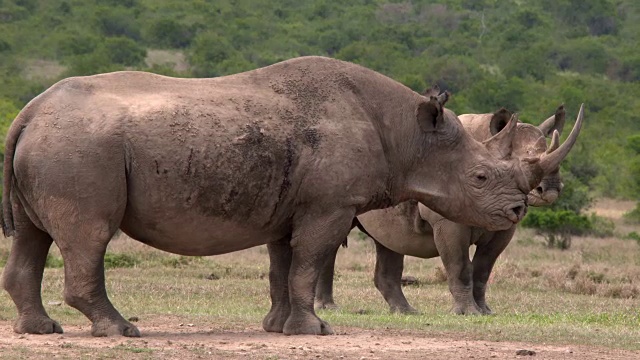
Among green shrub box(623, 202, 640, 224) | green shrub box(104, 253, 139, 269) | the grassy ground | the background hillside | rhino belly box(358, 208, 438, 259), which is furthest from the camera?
the background hillside

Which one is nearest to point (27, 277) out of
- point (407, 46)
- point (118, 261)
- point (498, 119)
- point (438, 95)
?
point (438, 95)

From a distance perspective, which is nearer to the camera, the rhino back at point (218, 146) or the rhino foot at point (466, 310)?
the rhino back at point (218, 146)

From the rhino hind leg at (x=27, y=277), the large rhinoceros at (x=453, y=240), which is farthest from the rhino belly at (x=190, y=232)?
the large rhinoceros at (x=453, y=240)

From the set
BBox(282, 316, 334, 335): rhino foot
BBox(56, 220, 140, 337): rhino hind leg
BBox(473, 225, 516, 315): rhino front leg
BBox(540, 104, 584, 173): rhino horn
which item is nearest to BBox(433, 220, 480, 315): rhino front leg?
BBox(473, 225, 516, 315): rhino front leg

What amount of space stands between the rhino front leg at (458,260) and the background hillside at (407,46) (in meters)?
23.9

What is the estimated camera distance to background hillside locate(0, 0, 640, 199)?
51.8 m

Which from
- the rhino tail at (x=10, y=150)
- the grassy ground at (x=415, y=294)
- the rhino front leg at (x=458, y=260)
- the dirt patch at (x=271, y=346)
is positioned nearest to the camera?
the dirt patch at (x=271, y=346)

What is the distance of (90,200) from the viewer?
Answer: 1002 cm

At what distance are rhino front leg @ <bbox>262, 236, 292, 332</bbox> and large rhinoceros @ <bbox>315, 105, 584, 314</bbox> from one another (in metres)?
2.22

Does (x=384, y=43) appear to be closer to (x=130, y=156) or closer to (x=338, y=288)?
(x=338, y=288)

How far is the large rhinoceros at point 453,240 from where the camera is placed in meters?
13.8

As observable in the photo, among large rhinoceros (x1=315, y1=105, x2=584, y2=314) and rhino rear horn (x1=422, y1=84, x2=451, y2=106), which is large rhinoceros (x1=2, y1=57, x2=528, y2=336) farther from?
large rhinoceros (x1=315, y1=105, x2=584, y2=314)

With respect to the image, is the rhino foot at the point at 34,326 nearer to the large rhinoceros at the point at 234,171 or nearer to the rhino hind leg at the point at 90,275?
the large rhinoceros at the point at 234,171

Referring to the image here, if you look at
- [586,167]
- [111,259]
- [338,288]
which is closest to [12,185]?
[338,288]
